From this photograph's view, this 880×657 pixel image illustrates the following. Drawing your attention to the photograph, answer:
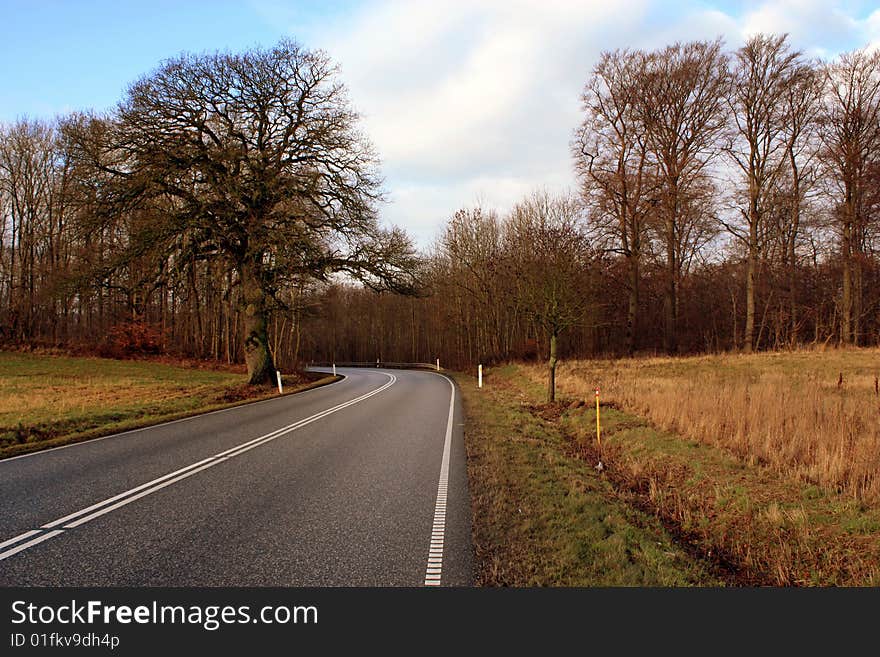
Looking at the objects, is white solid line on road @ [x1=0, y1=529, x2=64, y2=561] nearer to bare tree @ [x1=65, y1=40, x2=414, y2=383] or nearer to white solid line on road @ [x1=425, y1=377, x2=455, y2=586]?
white solid line on road @ [x1=425, y1=377, x2=455, y2=586]

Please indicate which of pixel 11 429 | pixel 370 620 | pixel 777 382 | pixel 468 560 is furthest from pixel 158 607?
pixel 777 382

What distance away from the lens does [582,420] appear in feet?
42.5

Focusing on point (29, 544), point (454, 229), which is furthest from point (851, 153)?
point (29, 544)

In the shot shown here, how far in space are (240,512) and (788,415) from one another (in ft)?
30.1

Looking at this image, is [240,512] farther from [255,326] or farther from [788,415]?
[255,326]

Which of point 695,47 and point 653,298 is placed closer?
point 695,47

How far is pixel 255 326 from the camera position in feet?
73.2

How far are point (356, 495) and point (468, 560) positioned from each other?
91.7 inches

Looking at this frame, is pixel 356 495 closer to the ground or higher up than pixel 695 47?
closer to the ground

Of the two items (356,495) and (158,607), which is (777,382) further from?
(158,607)

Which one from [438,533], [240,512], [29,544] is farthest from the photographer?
[240,512]

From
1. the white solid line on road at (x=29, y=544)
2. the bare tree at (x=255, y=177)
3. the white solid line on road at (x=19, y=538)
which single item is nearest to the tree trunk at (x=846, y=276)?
the bare tree at (x=255, y=177)

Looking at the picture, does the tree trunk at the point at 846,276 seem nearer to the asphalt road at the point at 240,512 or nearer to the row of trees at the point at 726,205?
the row of trees at the point at 726,205

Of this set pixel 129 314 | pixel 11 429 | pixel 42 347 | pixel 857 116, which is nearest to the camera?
pixel 11 429
